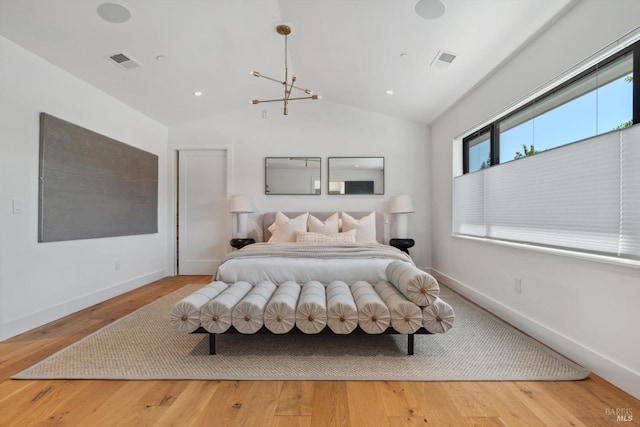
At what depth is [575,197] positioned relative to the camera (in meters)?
2.10

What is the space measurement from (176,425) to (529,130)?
135 inches

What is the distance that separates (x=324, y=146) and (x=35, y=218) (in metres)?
3.68

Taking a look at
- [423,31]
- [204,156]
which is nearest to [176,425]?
[423,31]

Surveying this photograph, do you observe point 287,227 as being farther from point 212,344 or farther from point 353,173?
point 212,344

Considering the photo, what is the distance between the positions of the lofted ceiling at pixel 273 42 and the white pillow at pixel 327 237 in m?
2.06

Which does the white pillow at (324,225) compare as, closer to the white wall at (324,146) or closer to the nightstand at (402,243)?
the white wall at (324,146)

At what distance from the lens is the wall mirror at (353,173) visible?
16.2 feet

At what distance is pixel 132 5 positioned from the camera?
2.43 meters

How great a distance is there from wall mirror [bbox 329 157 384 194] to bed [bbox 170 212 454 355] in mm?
1924

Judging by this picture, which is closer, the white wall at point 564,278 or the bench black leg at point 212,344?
the white wall at point 564,278

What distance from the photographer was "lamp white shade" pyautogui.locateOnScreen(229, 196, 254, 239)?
Answer: 452 centimetres

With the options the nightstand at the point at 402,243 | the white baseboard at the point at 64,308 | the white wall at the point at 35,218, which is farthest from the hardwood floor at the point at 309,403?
the nightstand at the point at 402,243

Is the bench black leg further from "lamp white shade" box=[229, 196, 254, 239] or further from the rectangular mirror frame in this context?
the rectangular mirror frame

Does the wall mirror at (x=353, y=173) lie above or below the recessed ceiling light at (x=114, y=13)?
below
